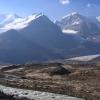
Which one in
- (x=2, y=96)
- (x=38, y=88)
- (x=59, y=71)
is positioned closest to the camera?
(x=2, y=96)

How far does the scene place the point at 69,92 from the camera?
2143 inches

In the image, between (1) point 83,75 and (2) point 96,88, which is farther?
(1) point 83,75

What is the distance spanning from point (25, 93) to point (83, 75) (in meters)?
32.8

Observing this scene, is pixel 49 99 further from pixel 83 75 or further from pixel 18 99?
pixel 83 75

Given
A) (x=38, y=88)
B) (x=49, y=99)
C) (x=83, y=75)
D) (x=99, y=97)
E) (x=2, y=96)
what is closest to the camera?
(x=2, y=96)

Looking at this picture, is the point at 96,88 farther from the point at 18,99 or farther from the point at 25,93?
the point at 18,99

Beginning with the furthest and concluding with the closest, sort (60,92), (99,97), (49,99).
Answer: (60,92) < (99,97) < (49,99)

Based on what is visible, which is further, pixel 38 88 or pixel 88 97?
pixel 38 88

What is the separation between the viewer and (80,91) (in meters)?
56.3

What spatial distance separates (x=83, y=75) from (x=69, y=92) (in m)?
28.9

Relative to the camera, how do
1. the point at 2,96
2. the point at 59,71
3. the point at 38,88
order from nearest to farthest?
the point at 2,96 < the point at 38,88 < the point at 59,71

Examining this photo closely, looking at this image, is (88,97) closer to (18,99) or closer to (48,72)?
(18,99)

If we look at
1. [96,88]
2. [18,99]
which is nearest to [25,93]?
[18,99]

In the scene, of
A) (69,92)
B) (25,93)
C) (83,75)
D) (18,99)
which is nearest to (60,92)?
(69,92)
